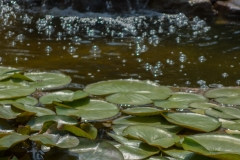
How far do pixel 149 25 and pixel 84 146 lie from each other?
12.7 ft

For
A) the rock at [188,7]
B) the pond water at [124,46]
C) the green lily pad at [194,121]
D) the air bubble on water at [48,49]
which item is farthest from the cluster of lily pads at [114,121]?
the rock at [188,7]

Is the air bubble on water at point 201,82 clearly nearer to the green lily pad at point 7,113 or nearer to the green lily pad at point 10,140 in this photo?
the green lily pad at point 7,113

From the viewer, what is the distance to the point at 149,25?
5059 mm

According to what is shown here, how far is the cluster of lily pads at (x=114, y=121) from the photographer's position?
1.28 meters

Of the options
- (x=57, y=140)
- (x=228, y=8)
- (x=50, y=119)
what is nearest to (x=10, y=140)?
(x=57, y=140)

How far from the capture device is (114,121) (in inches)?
62.9

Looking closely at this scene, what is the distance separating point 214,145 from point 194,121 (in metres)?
0.25

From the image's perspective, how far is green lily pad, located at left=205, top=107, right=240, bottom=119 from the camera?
1.67 meters

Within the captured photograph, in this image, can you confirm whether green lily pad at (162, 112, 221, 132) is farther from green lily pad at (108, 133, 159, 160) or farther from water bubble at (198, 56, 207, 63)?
water bubble at (198, 56, 207, 63)

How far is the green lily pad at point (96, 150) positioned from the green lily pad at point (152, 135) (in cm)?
11

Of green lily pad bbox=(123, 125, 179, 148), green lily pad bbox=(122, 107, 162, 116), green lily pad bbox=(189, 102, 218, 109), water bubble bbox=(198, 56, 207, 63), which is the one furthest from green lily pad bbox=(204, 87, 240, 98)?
water bubble bbox=(198, 56, 207, 63)

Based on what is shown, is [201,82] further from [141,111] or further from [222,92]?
[141,111]

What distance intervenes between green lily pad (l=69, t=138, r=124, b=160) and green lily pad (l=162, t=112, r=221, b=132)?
326 millimetres

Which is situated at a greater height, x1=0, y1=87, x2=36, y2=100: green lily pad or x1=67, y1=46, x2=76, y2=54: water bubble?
x1=0, y1=87, x2=36, y2=100: green lily pad
